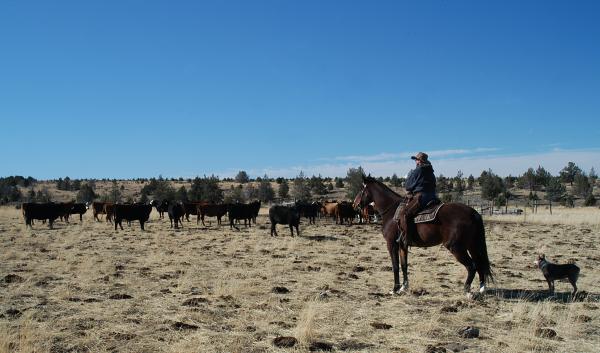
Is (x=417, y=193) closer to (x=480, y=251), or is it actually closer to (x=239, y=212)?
(x=480, y=251)

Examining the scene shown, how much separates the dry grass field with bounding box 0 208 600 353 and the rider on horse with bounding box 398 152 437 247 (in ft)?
4.47

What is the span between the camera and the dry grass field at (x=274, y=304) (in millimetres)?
6680

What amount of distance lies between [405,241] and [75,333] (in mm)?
6673

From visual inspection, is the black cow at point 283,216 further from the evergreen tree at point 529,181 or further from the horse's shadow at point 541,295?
the evergreen tree at point 529,181

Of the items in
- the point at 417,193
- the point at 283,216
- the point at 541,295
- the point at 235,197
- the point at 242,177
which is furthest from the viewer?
the point at 242,177

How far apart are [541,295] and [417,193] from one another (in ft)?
10.9

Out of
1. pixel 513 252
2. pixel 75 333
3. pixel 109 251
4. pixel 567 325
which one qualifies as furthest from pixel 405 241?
pixel 109 251

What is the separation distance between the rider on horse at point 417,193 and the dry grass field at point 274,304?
4.47ft

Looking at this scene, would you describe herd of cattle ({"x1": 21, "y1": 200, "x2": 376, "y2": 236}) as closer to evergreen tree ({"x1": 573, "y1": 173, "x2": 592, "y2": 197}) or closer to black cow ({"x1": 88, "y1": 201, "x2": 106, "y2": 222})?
black cow ({"x1": 88, "y1": 201, "x2": 106, "y2": 222})

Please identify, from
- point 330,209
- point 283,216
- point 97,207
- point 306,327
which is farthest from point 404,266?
point 97,207

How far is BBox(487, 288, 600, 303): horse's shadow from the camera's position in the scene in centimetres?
964

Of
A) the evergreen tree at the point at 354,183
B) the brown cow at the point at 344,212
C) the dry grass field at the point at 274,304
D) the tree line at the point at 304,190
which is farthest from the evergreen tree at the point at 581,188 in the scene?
the dry grass field at the point at 274,304

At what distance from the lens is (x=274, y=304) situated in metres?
9.02

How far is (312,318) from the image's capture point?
24.7 ft
